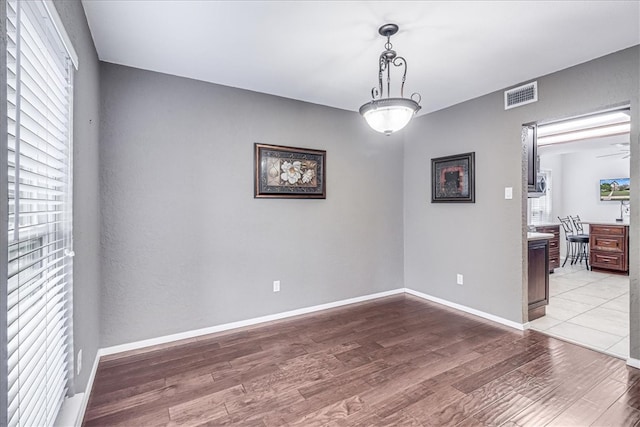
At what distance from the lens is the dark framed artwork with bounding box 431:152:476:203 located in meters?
3.65

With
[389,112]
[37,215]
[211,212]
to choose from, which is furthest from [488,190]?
[37,215]

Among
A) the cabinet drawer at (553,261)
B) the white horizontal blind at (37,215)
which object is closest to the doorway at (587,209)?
the cabinet drawer at (553,261)

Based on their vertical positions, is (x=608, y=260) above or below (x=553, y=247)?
below

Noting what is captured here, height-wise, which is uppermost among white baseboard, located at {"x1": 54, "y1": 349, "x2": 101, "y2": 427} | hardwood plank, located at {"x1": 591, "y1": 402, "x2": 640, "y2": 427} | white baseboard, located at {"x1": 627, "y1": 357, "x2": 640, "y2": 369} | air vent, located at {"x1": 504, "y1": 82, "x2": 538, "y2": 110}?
air vent, located at {"x1": 504, "y1": 82, "x2": 538, "y2": 110}

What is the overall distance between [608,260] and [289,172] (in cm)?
604

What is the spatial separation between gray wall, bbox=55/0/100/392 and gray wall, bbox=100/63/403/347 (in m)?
0.20

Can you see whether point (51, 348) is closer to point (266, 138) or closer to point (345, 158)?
point (266, 138)

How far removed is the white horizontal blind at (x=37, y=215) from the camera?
1.05 metres

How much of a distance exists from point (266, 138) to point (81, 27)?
1726 mm

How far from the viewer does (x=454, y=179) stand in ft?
12.6

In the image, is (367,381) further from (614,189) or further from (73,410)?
(614,189)

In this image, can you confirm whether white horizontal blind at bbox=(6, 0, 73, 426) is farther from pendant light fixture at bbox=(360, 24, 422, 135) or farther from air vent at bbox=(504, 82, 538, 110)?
air vent at bbox=(504, 82, 538, 110)

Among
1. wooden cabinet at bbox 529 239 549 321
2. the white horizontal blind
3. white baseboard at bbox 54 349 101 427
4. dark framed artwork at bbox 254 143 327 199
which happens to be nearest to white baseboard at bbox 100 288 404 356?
white baseboard at bbox 54 349 101 427

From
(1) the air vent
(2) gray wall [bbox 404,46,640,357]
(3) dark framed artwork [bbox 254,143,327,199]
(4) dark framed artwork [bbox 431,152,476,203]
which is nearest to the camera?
(2) gray wall [bbox 404,46,640,357]
